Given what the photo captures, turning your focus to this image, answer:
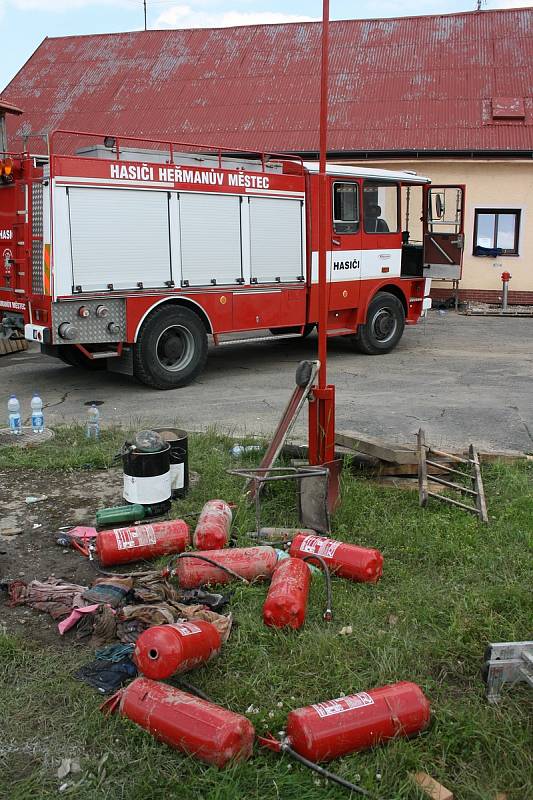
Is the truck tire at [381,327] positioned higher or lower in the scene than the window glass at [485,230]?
lower

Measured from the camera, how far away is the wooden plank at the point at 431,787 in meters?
2.88

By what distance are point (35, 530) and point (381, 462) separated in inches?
105

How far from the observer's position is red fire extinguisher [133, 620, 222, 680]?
3436 mm

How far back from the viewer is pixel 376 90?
70.5ft

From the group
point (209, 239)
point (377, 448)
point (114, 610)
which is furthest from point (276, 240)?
point (114, 610)

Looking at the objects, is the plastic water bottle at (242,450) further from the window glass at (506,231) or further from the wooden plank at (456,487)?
the window glass at (506,231)

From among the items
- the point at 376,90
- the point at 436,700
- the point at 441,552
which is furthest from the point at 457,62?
the point at 436,700

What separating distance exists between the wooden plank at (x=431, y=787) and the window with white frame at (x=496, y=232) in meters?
18.0

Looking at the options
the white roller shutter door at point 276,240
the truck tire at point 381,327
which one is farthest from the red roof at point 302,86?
the white roller shutter door at point 276,240

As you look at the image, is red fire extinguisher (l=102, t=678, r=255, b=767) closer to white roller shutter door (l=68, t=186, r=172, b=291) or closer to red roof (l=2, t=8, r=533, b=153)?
white roller shutter door (l=68, t=186, r=172, b=291)

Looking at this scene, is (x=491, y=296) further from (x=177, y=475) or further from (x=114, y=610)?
(x=114, y=610)

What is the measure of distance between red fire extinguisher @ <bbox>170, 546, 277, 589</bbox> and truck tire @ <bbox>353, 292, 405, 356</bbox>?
831 centimetres

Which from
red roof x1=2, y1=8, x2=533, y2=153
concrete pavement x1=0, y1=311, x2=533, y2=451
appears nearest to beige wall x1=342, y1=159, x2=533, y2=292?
red roof x1=2, y1=8, x2=533, y2=153

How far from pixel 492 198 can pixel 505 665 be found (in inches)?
695
